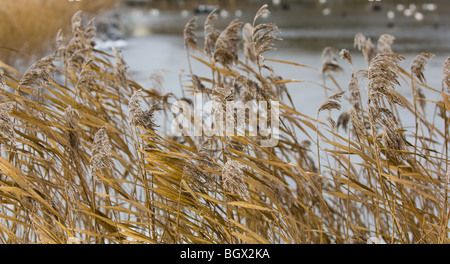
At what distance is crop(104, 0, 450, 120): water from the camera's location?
409 cm

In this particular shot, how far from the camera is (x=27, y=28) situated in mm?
4590

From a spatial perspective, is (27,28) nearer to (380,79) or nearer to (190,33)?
(190,33)

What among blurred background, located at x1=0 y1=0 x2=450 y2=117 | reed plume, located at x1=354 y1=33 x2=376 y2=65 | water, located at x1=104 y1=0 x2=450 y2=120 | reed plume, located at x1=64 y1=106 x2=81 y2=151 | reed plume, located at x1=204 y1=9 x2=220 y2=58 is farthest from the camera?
blurred background, located at x1=0 y1=0 x2=450 y2=117

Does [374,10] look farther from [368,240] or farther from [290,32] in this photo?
[368,240]

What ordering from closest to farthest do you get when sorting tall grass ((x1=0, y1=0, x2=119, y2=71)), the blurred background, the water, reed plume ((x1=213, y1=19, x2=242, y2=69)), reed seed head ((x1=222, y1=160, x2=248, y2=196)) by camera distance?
1. reed seed head ((x1=222, y1=160, x2=248, y2=196))
2. reed plume ((x1=213, y1=19, x2=242, y2=69))
3. the water
4. tall grass ((x1=0, y1=0, x2=119, y2=71))
5. the blurred background

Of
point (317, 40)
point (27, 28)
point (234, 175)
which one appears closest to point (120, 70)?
point (234, 175)

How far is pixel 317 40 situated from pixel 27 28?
2.94 m

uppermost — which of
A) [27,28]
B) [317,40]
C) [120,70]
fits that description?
[317,40]

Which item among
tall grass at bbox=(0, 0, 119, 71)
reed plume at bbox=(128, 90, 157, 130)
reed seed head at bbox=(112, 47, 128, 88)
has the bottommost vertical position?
reed plume at bbox=(128, 90, 157, 130)

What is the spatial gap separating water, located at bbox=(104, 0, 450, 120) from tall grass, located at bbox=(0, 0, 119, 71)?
75 centimetres

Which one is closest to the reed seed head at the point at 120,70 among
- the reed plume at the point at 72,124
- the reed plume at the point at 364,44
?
the reed plume at the point at 72,124

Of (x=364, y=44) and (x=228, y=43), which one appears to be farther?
(x=364, y=44)

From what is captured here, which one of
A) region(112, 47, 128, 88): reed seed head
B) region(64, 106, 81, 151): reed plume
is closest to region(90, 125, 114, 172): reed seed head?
region(64, 106, 81, 151): reed plume

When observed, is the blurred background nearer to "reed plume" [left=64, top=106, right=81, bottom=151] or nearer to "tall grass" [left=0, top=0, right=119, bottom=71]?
"tall grass" [left=0, top=0, right=119, bottom=71]
